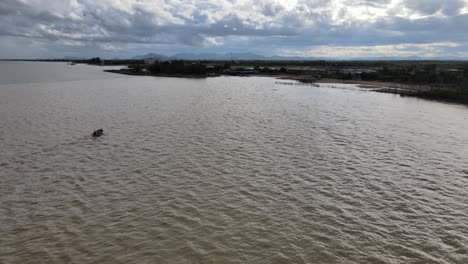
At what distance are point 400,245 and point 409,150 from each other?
19662 millimetres

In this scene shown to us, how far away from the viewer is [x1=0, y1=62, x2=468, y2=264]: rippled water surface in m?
16.2

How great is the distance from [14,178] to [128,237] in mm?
12971

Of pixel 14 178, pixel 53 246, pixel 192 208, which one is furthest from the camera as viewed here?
pixel 14 178

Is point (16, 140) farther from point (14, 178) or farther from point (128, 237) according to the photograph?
point (128, 237)

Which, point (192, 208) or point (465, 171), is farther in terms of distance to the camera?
point (465, 171)

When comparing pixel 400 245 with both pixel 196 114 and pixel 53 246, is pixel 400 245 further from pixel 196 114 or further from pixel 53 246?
pixel 196 114

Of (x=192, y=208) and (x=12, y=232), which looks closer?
(x=12, y=232)

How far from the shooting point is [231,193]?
2236 cm

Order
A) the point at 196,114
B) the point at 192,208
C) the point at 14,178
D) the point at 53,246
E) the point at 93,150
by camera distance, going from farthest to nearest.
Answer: the point at 196,114
the point at 93,150
the point at 14,178
the point at 192,208
the point at 53,246

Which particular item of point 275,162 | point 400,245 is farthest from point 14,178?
point 400,245

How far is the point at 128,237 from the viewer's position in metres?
16.8

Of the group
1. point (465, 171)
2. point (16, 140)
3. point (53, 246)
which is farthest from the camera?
point (16, 140)

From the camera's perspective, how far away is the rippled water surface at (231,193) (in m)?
16.2

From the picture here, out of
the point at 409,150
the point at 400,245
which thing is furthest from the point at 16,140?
the point at 409,150
